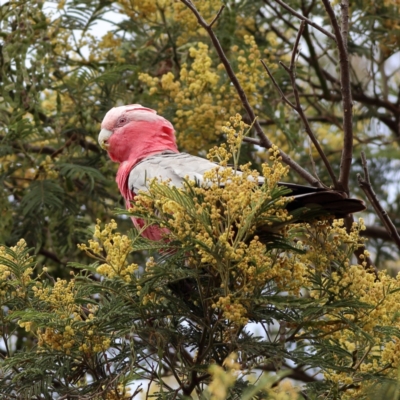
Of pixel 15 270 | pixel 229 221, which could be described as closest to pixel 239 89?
pixel 229 221

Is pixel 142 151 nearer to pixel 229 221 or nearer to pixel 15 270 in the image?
pixel 15 270

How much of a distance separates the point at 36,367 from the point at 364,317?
1.16 metres

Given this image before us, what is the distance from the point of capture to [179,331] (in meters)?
3.30

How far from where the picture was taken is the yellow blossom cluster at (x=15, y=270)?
3244 mm

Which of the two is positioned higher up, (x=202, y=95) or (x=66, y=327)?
(x=202, y=95)

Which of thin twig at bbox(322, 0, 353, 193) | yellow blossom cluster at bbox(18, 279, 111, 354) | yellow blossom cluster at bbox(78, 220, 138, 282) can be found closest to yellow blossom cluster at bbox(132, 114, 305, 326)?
yellow blossom cluster at bbox(78, 220, 138, 282)

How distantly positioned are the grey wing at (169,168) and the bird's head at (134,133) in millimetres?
152

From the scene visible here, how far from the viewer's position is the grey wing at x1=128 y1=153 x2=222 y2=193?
3.83 m

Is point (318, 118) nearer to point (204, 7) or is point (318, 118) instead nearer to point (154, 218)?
point (204, 7)

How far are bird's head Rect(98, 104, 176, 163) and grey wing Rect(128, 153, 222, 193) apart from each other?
0.50ft

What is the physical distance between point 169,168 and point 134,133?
659 mm

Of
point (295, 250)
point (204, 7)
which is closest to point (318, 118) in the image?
point (204, 7)

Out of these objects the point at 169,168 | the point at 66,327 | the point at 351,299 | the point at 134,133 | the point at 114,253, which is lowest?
the point at 351,299

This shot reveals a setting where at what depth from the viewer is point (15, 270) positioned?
128 inches
